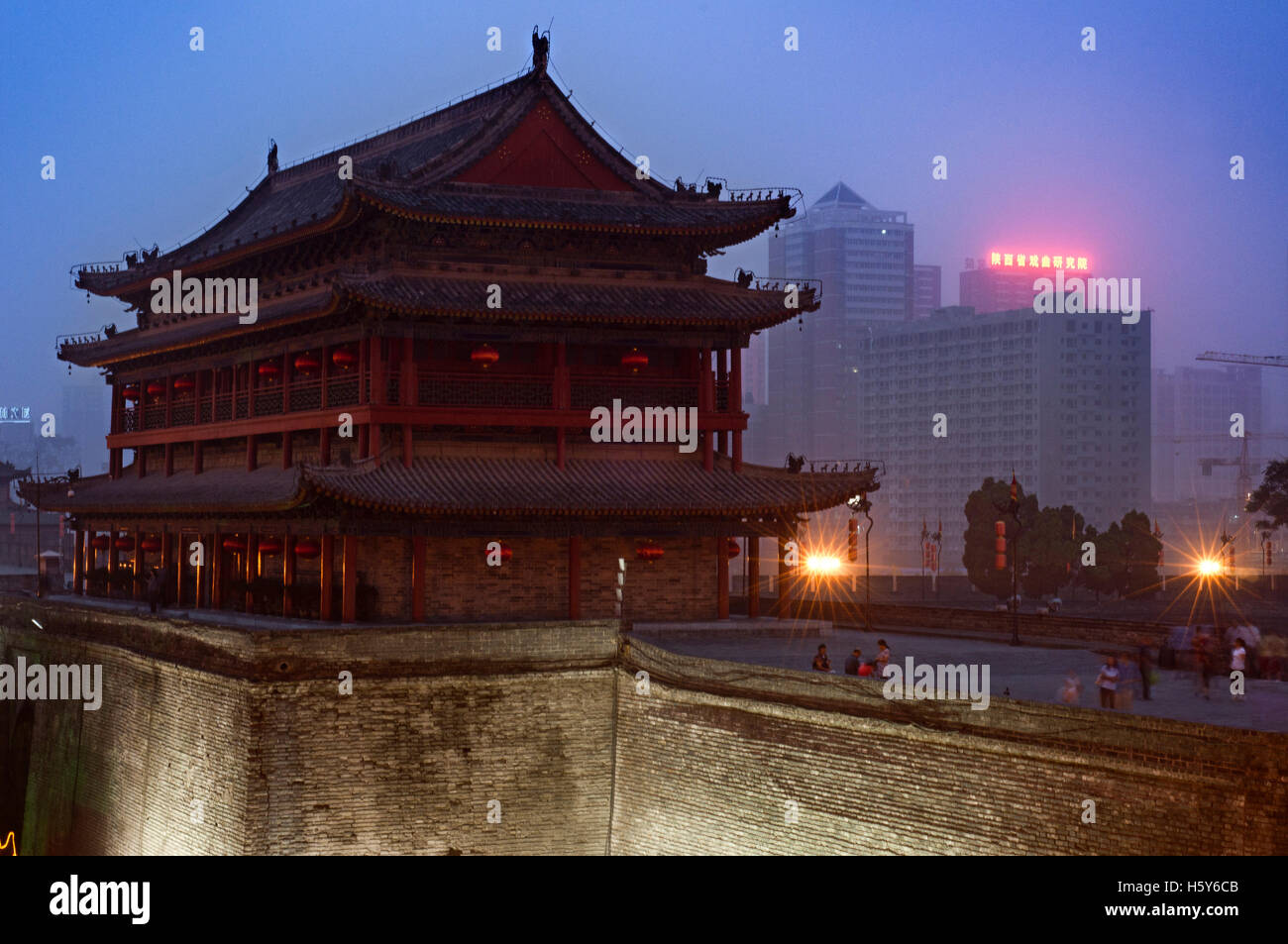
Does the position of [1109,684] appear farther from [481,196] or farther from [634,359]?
[481,196]

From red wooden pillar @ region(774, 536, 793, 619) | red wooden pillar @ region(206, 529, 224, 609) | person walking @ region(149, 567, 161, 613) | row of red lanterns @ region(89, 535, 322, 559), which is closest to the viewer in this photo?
row of red lanterns @ region(89, 535, 322, 559)

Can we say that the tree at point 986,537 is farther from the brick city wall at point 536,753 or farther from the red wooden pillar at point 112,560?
the brick city wall at point 536,753

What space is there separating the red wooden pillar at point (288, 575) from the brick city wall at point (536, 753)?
14.3 ft

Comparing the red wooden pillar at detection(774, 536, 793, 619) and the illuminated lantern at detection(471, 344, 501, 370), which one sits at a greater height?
the illuminated lantern at detection(471, 344, 501, 370)

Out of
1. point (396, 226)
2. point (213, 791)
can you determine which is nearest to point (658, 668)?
point (213, 791)

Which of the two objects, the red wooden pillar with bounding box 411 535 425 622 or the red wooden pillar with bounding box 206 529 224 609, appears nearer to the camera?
the red wooden pillar with bounding box 411 535 425 622

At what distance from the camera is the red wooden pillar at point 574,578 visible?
31.9 m

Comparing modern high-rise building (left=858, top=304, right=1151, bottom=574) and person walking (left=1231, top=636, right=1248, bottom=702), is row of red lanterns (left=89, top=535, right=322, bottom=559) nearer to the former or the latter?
person walking (left=1231, top=636, right=1248, bottom=702)

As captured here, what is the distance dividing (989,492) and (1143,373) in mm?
74327

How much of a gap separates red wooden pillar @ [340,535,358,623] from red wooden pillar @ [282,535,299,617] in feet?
8.46

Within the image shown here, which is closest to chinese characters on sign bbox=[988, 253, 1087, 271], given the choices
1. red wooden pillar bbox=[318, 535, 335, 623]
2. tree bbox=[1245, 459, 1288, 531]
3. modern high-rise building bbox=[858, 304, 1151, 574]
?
modern high-rise building bbox=[858, 304, 1151, 574]

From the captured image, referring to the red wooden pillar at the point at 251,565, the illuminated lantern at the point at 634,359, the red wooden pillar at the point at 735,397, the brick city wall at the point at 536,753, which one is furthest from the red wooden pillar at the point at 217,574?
the red wooden pillar at the point at 735,397

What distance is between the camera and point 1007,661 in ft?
89.8

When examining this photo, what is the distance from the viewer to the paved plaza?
20719 mm
